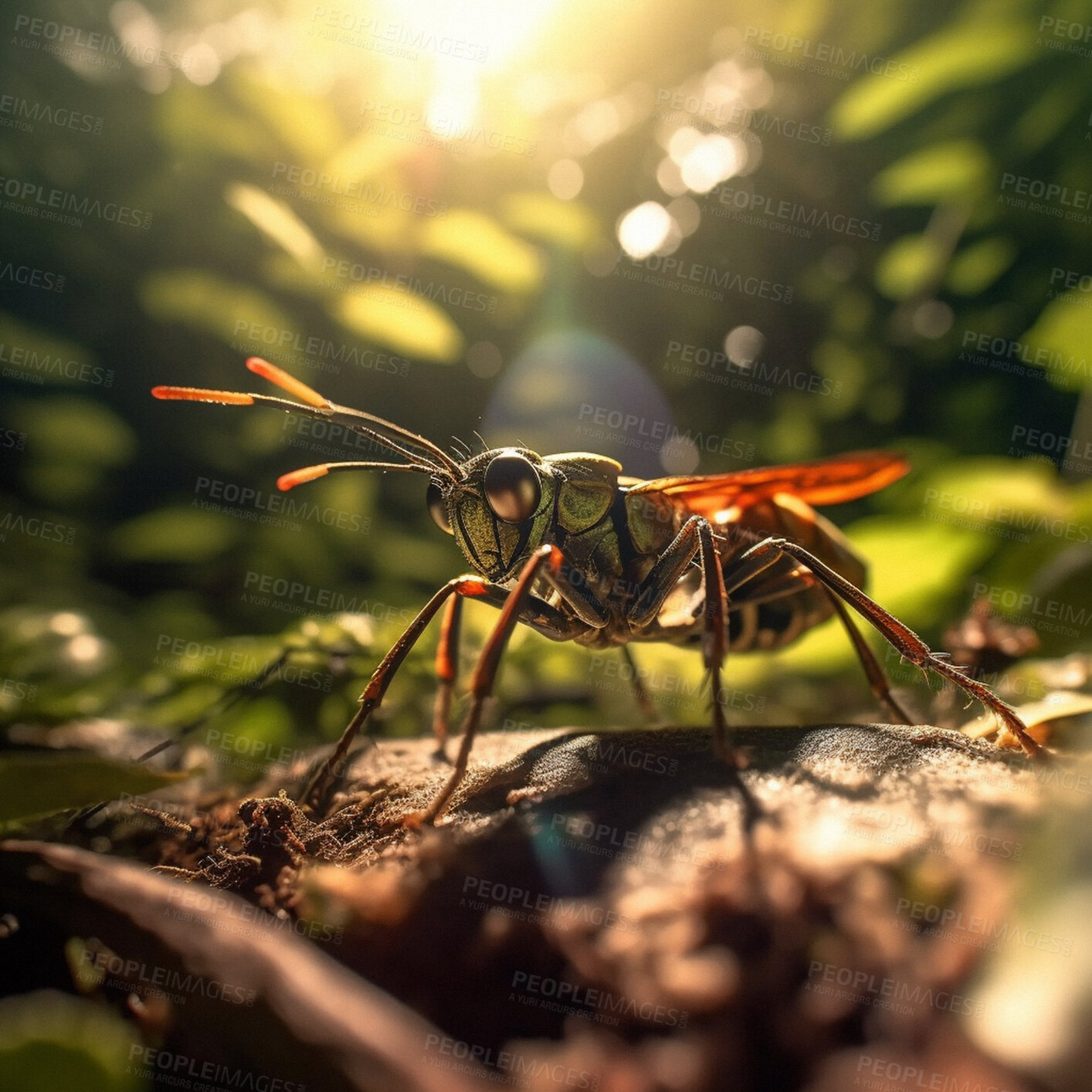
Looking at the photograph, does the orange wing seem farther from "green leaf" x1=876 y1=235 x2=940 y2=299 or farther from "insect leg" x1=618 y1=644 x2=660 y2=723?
"green leaf" x1=876 y1=235 x2=940 y2=299

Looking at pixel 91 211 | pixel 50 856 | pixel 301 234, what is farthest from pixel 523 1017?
pixel 91 211

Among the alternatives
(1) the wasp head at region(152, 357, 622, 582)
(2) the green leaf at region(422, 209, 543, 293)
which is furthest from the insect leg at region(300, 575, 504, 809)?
(2) the green leaf at region(422, 209, 543, 293)

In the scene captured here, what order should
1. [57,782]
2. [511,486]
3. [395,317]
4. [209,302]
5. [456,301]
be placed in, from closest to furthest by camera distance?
[57,782], [511,486], [395,317], [209,302], [456,301]

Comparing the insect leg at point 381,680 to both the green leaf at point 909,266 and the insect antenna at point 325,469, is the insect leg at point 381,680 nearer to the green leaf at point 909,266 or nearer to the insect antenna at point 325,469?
the insect antenna at point 325,469

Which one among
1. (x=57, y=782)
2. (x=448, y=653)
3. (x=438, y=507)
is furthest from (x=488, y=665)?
(x=438, y=507)

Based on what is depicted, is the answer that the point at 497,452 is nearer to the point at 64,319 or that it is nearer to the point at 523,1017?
the point at 523,1017

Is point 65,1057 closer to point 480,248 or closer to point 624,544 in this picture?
point 624,544
